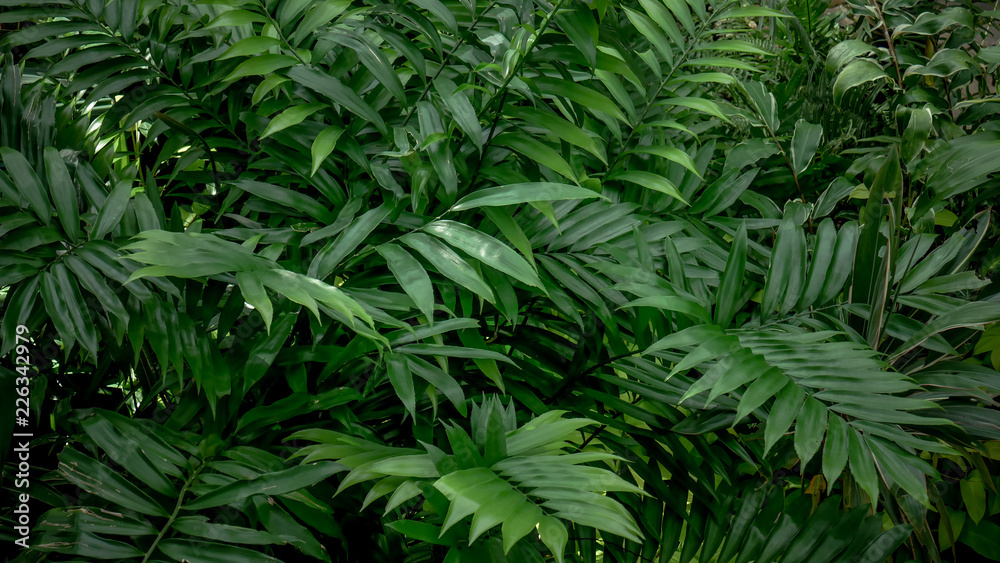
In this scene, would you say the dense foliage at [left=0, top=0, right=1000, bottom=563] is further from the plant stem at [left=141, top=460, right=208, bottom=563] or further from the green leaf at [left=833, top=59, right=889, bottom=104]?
the green leaf at [left=833, top=59, right=889, bottom=104]

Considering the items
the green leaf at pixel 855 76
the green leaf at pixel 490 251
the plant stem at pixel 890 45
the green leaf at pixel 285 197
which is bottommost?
the green leaf at pixel 285 197

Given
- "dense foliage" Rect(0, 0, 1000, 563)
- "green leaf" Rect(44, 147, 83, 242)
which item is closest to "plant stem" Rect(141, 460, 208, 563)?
"dense foliage" Rect(0, 0, 1000, 563)

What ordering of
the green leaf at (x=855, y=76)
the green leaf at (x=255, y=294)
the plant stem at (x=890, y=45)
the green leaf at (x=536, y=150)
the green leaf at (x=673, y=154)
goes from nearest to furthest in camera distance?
1. the green leaf at (x=255, y=294)
2. the green leaf at (x=536, y=150)
3. the green leaf at (x=673, y=154)
4. the green leaf at (x=855, y=76)
5. the plant stem at (x=890, y=45)

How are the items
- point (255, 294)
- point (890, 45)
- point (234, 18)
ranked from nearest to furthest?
point (255, 294)
point (234, 18)
point (890, 45)

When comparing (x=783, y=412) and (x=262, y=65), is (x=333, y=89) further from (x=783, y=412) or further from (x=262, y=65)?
(x=783, y=412)

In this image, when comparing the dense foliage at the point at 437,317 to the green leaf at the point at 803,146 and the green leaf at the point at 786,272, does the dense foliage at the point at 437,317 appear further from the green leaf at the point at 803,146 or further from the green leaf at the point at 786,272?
the green leaf at the point at 803,146

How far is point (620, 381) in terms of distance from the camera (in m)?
0.76

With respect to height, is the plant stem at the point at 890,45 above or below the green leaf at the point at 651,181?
above

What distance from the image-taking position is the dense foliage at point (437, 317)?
23.5 inches

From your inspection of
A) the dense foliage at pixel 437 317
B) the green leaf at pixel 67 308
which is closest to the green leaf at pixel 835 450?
the dense foliage at pixel 437 317

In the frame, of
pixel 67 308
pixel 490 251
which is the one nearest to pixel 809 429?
pixel 490 251

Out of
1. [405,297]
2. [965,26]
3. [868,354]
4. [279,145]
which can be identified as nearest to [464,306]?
[405,297]

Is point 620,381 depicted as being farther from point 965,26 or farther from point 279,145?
point 965,26

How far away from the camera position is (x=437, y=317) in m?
0.86
